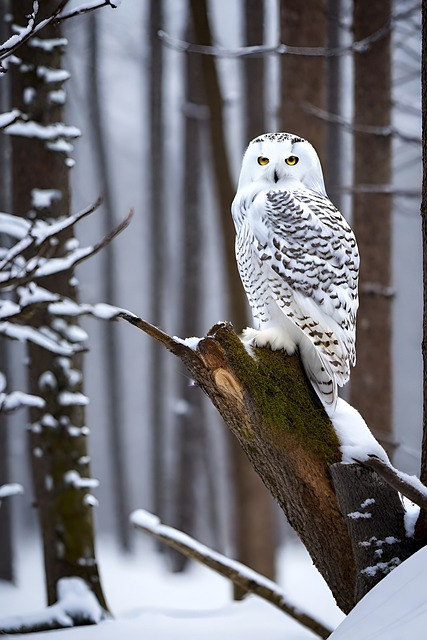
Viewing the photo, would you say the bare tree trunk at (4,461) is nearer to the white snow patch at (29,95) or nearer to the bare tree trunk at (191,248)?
the bare tree trunk at (191,248)

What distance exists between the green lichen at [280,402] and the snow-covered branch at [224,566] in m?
1.17

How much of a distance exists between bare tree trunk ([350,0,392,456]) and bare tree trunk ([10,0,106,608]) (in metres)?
1.97

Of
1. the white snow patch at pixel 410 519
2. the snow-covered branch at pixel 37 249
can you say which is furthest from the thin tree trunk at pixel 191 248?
the white snow patch at pixel 410 519

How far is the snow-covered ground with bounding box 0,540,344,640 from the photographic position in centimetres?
346

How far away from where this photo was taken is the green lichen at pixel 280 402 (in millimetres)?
2314

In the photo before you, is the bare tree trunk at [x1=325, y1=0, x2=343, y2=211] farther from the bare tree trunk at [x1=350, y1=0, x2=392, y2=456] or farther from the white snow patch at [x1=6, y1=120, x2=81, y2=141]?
the white snow patch at [x1=6, y1=120, x2=81, y2=141]

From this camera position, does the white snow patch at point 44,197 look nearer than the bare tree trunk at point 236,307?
Yes

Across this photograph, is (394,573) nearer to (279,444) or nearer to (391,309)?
(279,444)

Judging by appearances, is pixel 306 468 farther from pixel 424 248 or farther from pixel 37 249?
pixel 37 249

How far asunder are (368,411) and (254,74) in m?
3.12

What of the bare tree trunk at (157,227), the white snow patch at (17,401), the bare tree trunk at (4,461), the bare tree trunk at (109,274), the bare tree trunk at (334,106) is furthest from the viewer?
the bare tree trunk at (109,274)

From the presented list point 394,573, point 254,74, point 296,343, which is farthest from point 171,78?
point 394,573

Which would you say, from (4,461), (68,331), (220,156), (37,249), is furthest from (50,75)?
(4,461)

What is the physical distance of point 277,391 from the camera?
2379mm
